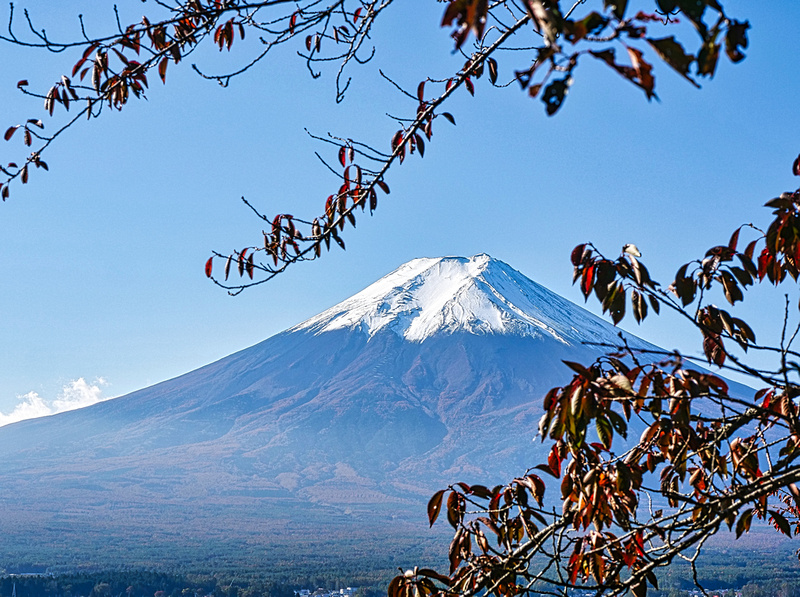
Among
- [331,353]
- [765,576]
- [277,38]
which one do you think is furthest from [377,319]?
[277,38]

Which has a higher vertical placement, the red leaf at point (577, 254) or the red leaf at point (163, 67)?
the red leaf at point (163, 67)

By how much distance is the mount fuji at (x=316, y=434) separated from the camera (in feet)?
221

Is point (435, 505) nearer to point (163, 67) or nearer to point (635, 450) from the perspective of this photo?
point (635, 450)

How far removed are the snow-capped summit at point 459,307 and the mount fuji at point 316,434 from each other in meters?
0.39

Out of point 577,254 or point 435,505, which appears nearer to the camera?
point 577,254

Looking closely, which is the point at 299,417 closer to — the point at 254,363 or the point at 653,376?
the point at 254,363

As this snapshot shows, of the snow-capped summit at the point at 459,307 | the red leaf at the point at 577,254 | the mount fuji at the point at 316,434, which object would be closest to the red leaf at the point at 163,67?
the red leaf at the point at 577,254

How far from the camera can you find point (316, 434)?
101312mm

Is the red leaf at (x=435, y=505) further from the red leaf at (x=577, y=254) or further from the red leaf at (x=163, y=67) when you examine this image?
the red leaf at (x=163, y=67)

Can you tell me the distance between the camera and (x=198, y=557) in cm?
5166

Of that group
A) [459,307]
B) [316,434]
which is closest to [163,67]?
[316,434]

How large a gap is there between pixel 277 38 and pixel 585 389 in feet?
6.19

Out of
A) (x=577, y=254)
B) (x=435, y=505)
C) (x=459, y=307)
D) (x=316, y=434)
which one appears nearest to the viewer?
(x=577, y=254)

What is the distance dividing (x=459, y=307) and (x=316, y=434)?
37.9 meters
